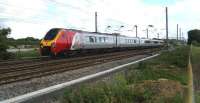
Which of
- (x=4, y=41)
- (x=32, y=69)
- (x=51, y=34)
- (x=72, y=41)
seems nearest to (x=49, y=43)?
(x=51, y=34)

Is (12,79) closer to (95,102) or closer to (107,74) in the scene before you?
(107,74)

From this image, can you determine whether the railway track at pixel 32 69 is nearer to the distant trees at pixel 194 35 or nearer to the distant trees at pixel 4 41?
the distant trees at pixel 4 41

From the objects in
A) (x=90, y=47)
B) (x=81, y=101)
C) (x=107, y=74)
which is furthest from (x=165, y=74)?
(x=90, y=47)

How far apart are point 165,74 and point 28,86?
6747mm

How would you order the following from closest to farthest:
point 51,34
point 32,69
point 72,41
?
point 32,69 < point 51,34 < point 72,41

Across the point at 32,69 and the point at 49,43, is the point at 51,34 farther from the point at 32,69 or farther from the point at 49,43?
the point at 32,69

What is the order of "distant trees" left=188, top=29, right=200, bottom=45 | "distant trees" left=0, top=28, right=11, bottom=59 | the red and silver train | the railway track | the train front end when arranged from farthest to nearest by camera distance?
"distant trees" left=188, top=29, right=200, bottom=45, "distant trees" left=0, top=28, right=11, bottom=59, the red and silver train, the train front end, the railway track

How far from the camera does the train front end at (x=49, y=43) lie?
101ft

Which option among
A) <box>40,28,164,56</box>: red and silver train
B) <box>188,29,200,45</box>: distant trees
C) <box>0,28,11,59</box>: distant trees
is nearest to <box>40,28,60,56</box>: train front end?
<box>40,28,164,56</box>: red and silver train

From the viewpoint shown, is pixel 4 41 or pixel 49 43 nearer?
pixel 49 43

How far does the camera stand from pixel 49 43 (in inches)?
1217

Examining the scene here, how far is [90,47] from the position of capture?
130 feet

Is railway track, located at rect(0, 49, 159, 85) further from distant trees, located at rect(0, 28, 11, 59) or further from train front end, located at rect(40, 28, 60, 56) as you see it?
distant trees, located at rect(0, 28, 11, 59)

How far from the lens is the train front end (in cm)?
3075
